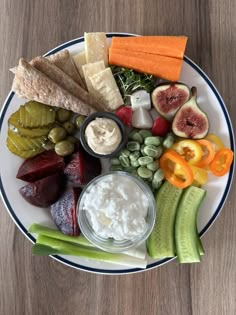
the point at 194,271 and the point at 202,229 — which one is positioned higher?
the point at 202,229

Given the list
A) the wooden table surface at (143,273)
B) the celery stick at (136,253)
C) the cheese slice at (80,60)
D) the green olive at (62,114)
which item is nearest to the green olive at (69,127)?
the green olive at (62,114)

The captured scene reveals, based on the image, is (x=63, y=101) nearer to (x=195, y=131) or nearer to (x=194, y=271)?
(x=195, y=131)

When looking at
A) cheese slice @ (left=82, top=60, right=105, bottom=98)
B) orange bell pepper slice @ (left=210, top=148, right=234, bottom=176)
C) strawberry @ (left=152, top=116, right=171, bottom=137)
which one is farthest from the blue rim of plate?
strawberry @ (left=152, top=116, right=171, bottom=137)

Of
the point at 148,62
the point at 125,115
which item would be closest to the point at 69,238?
the point at 125,115

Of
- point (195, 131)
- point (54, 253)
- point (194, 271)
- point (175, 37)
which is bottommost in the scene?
point (194, 271)

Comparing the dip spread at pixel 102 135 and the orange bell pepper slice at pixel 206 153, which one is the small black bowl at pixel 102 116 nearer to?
the dip spread at pixel 102 135

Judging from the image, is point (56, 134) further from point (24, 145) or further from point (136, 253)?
point (136, 253)

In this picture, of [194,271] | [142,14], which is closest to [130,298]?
[194,271]
